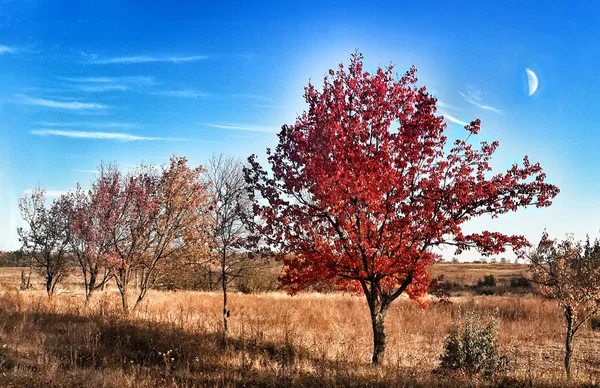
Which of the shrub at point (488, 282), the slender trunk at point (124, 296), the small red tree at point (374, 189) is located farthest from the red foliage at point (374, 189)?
the shrub at point (488, 282)

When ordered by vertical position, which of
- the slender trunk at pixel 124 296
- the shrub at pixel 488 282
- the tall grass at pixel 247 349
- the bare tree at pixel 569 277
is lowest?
the shrub at pixel 488 282

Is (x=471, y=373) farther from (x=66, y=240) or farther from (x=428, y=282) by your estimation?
(x=66, y=240)

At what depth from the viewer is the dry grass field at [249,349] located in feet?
31.2

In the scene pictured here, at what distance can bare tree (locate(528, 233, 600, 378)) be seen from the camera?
1242 cm

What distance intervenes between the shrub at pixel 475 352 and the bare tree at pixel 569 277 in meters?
1.85

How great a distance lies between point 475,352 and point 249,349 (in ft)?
22.7

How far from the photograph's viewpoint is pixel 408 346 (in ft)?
61.0

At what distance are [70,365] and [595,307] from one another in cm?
1450

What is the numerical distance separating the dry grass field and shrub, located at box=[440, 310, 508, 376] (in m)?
0.54

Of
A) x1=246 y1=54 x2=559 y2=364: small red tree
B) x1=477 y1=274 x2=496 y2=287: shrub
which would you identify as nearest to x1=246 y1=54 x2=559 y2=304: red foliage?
x1=246 y1=54 x2=559 y2=364: small red tree

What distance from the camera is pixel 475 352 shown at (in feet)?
40.3

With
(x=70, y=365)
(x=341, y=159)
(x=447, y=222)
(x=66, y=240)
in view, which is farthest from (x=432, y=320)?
(x=66, y=240)

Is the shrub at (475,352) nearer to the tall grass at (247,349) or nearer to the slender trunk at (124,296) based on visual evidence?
the tall grass at (247,349)

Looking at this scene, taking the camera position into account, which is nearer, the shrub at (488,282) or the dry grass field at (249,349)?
the dry grass field at (249,349)
